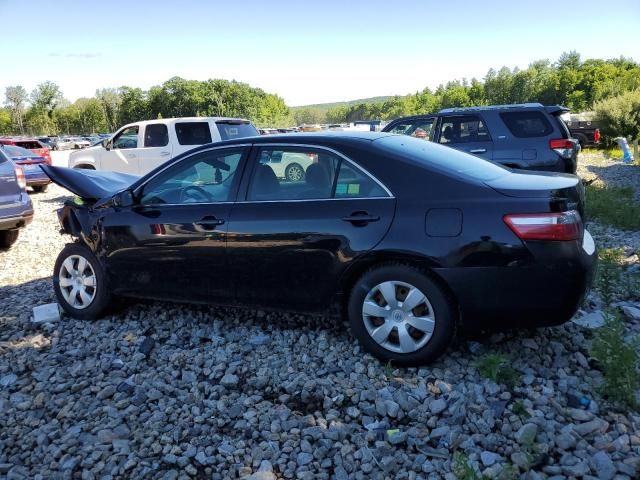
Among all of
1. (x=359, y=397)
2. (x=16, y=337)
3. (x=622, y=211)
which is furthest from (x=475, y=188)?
(x=622, y=211)

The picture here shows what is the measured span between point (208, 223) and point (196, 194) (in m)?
0.37

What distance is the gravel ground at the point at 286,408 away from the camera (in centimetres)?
279

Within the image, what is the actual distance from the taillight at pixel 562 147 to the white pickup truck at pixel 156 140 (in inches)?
254

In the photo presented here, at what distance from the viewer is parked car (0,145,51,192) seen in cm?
1521

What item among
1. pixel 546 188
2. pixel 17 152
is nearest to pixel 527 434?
pixel 546 188

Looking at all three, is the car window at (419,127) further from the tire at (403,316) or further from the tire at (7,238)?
the tire at (7,238)

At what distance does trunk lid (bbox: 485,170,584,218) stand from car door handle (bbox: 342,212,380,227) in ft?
2.59

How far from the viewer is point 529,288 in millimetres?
3293

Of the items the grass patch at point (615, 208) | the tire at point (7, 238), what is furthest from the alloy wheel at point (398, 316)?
the tire at point (7, 238)

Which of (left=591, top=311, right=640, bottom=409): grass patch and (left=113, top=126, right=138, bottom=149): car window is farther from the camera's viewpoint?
(left=113, top=126, right=138, bottom=149): car window

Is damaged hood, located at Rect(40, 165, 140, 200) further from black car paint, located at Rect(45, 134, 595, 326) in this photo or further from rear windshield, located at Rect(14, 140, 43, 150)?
rear windshield, located at Rect(14, 140, 43, 150)

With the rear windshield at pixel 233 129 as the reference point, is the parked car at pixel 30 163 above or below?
below

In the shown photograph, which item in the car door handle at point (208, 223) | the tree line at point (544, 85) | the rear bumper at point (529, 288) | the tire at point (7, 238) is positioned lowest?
the tire at point (7, 238)

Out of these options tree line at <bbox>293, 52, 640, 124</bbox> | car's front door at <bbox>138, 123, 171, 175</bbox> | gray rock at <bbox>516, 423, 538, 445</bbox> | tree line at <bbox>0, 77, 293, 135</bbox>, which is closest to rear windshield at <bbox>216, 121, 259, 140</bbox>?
car's front door at <bbox>138, 123, 171, 175</bbox>
